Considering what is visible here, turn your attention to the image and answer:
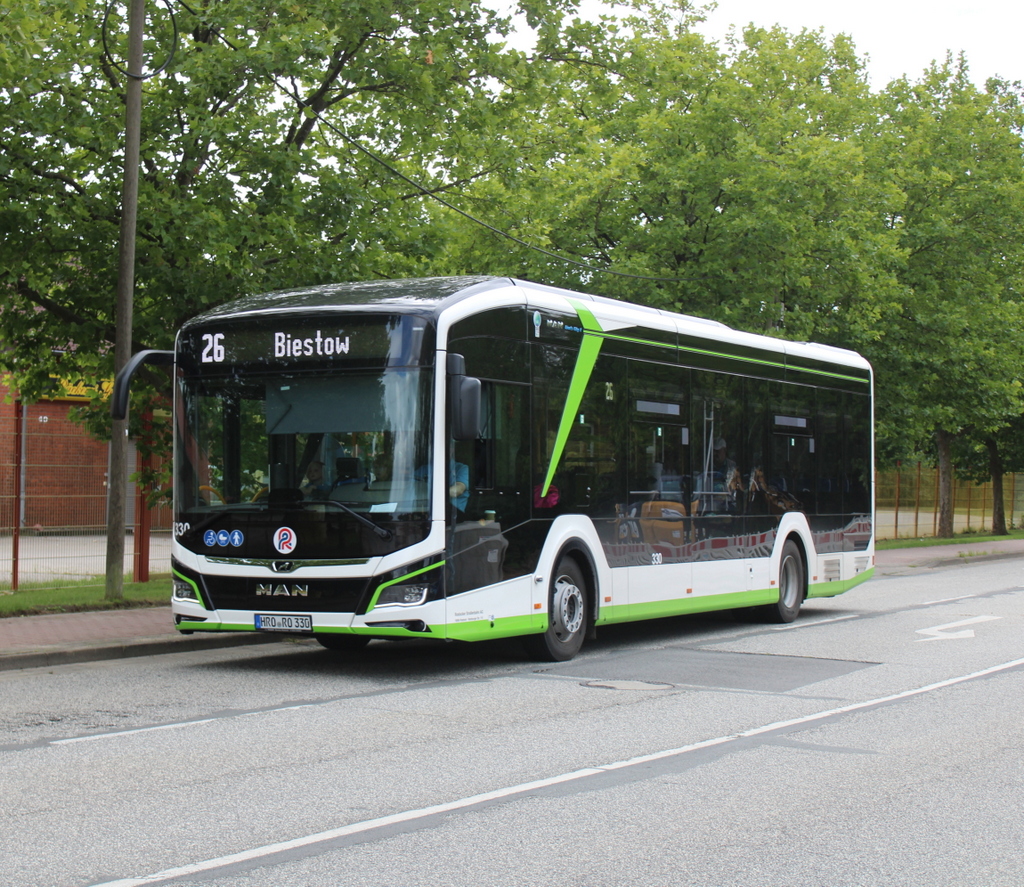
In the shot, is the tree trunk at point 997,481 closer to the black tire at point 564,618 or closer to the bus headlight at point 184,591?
the black tire at point 564,618

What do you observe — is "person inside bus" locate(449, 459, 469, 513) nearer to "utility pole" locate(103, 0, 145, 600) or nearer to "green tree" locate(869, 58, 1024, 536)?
"utility pole" locate(103, 0, 145, 600)

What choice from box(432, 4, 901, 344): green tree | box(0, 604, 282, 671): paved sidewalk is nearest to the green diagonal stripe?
box(0, 604, 282, 671): paved sidewalk

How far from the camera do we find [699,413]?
14.3 meters

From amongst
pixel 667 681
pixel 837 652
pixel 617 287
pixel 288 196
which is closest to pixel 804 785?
pixel 667 681

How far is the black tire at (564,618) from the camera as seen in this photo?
1167 centimetres

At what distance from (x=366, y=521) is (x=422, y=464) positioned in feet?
2.07

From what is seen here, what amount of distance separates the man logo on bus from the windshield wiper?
46 cm

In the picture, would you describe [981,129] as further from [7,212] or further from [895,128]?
[7,212]

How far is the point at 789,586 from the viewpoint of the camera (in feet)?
53.6

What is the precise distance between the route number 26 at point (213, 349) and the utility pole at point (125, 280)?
4.09m

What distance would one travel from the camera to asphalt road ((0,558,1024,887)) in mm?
5203

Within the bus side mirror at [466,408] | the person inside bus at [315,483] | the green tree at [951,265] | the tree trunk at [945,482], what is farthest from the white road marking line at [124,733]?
the tree trunk at [945,482]

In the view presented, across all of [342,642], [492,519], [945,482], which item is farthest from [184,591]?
[945,482]

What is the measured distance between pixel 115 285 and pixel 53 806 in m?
11.7
